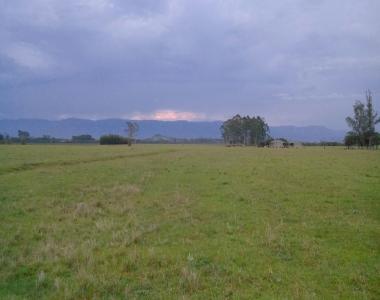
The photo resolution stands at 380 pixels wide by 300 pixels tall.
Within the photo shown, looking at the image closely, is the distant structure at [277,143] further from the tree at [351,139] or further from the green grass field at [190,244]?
the green grass field at [190,244]

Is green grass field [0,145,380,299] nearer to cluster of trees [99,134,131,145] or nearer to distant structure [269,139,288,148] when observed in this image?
cluster of trees [99,134,131,145]

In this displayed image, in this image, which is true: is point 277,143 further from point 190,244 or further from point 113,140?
point 190,244

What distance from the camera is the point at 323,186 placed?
1019 inches

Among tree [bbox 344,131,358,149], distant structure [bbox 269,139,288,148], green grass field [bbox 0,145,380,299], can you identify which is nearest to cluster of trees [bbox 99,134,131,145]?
distant structure [bbox 269,139,288,148]

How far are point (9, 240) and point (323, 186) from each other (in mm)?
18621

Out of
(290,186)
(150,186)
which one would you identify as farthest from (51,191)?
(290,186)

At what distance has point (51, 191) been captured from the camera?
2392 cm

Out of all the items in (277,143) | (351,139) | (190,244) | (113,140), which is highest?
(351,139)

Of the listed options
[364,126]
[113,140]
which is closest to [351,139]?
[364,126]

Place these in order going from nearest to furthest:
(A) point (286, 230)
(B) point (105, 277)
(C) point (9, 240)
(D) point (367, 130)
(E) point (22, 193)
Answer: (B) point (105, 277), (C) point (9, 240), (A) point (286, 230), (E) point (22, 193), (D) point (367, 130)

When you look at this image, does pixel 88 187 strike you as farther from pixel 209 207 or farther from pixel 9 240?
pixel 9 240

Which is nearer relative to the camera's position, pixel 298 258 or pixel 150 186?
pixel 298 258

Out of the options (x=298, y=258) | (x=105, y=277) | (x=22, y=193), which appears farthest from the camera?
(x=22, y=193)

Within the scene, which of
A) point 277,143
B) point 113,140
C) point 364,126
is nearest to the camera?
point 364,126
